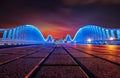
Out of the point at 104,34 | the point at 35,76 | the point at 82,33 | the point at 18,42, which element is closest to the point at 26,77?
the point at 35,76

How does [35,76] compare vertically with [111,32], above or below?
below

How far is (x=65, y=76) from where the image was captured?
4086 millimetres

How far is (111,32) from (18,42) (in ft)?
197

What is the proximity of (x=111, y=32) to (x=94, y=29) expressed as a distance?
8147 mm

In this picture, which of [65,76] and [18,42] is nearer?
[65,76]

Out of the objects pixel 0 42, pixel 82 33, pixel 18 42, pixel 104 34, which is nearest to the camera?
pixel 0 42

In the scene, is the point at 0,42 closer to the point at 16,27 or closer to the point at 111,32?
the point at 16,27

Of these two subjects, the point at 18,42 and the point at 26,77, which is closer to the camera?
the point at 26,77

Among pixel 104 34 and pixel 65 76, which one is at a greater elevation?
pixel 104 34

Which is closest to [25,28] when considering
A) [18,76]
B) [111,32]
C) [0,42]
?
[111,32]

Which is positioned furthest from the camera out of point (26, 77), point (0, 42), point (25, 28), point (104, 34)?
point (104, 34)

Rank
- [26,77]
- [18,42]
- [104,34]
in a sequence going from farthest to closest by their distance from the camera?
[104,34] < [18,42] < [26,77]

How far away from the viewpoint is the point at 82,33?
10531cm

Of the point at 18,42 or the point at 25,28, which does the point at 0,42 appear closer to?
the point at 18,42
